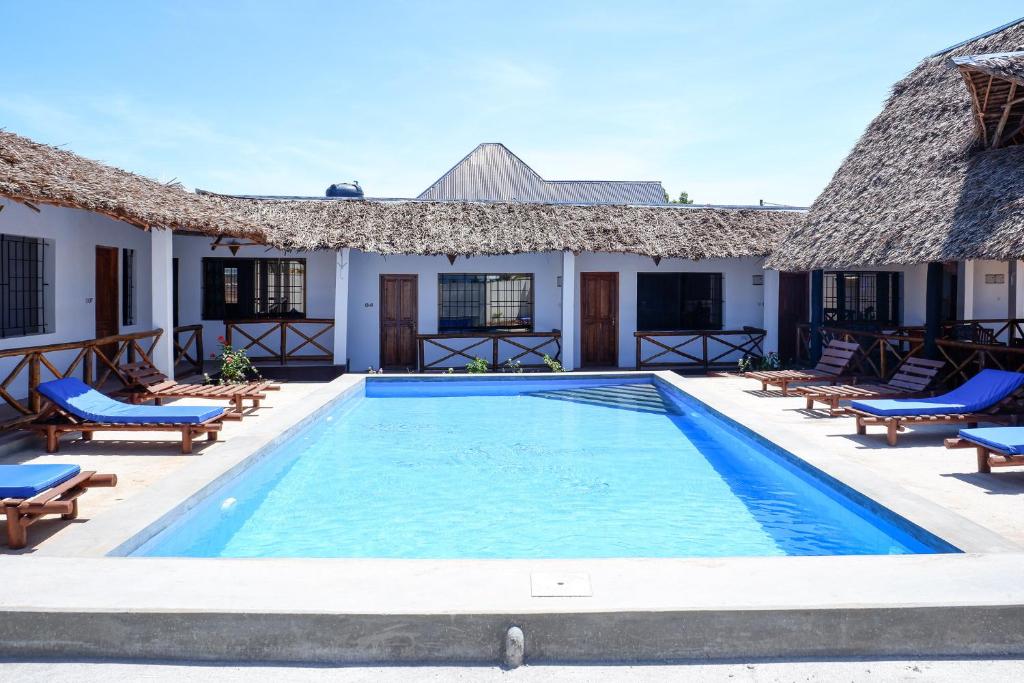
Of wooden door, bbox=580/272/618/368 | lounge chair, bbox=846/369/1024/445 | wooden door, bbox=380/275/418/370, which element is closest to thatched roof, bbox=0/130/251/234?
wooden door, bbox=380/275/418/370

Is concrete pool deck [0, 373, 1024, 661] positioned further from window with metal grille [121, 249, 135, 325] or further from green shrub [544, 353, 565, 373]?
green shrub [544, 353, 565, 373]

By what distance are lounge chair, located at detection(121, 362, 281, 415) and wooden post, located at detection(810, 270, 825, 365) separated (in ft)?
30.5

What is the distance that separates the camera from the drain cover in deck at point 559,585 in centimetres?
392

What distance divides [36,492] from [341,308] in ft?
33.2

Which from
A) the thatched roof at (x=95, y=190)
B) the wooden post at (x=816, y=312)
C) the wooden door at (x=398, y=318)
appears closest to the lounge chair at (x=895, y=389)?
the wooden post at (x=816, y=312)

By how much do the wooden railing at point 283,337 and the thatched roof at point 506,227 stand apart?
6.18 ft

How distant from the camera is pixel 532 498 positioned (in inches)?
289

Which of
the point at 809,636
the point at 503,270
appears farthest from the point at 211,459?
the point at 503,270

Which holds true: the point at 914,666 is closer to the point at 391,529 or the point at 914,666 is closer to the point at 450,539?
the point at 450,539

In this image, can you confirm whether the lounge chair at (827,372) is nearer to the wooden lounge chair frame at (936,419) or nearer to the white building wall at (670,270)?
the wooden lounge chair frame at (936,419)

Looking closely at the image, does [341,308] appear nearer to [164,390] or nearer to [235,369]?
[235,369]

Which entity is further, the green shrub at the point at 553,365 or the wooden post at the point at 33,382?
the green shrub at the point at 553,365

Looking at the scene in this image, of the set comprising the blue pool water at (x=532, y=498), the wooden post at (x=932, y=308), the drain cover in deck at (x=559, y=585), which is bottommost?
the blue pool water at (x=532, y=498)

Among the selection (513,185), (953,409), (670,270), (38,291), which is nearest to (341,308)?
(38,291)
